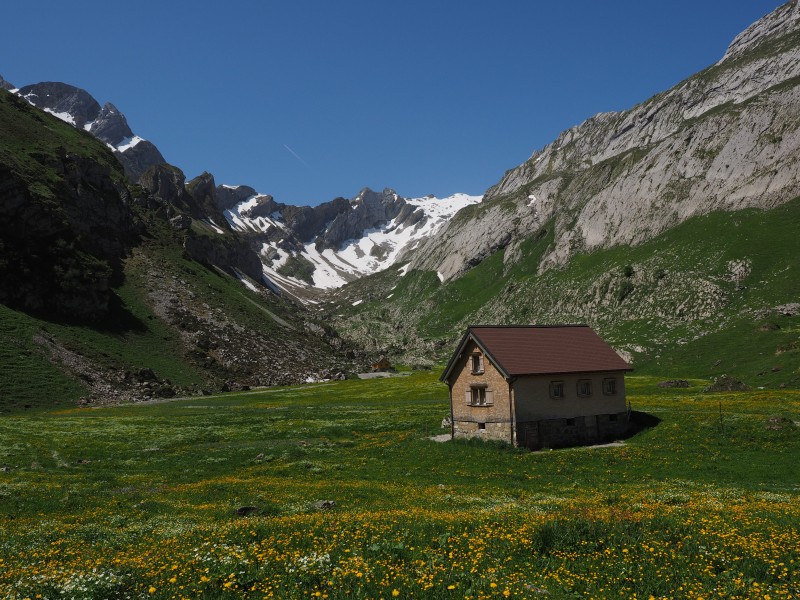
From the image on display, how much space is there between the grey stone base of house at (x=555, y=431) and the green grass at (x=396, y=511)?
10.1 feet

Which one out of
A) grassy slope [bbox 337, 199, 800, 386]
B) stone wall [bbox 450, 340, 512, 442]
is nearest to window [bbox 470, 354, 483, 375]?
stone wall [bbox 450, 340, 512, 442]

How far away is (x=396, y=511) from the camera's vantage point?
22531mm

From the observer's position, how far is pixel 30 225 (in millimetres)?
123875

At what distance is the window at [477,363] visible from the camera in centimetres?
5017

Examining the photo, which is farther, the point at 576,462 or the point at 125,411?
the point at 125,411

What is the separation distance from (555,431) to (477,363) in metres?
9.54

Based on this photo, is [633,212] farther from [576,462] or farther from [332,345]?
[576,462]

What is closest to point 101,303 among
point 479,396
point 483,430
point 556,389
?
point 479,396

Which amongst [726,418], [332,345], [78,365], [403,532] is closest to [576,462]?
[726,418]

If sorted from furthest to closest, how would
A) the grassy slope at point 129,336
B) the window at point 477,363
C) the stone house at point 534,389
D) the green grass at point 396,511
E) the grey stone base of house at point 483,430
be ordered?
the grassy slope at point 129,336 < the window at point 477,363 < the stone house at point 534,389 < the grey stone base of house at point 483,430 < the green grass at point 396,511

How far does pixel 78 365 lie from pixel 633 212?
175 m

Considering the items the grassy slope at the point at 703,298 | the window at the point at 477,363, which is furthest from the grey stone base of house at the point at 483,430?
the grassy slope at the point at 703,298

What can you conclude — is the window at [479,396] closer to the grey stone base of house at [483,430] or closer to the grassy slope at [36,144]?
the grey stone base of house at [483,430]

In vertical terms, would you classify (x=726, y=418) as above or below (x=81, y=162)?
below
